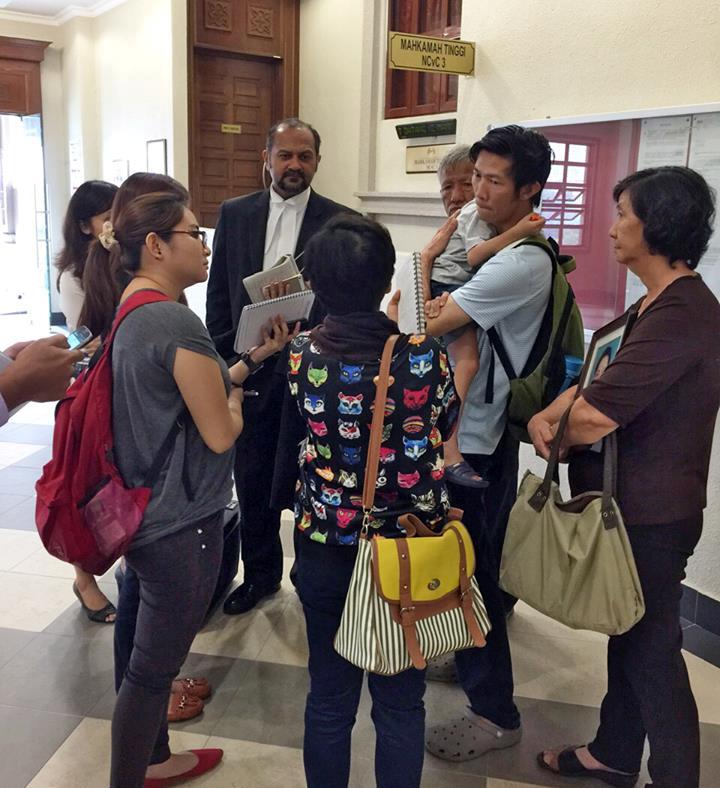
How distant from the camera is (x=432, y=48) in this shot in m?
3.28

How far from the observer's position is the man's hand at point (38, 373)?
135 cm

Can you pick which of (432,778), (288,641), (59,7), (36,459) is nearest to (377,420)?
(432,778)

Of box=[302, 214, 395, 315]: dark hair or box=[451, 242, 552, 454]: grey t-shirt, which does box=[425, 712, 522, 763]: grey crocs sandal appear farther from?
box=[302, 214, 395, 315]: dark hair

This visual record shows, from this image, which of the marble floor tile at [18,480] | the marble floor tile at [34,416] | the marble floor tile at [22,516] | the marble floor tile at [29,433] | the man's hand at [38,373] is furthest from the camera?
the marble floor tile at [34,416]

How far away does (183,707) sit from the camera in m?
2.15

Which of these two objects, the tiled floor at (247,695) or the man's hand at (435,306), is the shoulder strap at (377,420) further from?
the tiled floor at (247,695)

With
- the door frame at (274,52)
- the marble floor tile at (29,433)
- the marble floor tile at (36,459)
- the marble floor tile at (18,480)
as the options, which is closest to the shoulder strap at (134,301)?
the marble floor tile at (18,480)

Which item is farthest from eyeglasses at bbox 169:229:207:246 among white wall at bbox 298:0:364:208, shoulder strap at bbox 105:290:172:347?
white wall at bbox 298:0:364:208

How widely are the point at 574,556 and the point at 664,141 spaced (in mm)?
1703

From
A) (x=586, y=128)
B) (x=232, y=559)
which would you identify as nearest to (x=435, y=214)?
(x=586, y=128)

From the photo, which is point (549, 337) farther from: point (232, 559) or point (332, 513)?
point (232, 559)

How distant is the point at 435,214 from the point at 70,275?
2924mm

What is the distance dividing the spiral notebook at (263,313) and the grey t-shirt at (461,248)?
0.37 metres

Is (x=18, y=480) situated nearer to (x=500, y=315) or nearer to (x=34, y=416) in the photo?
(x=34, y=416)
